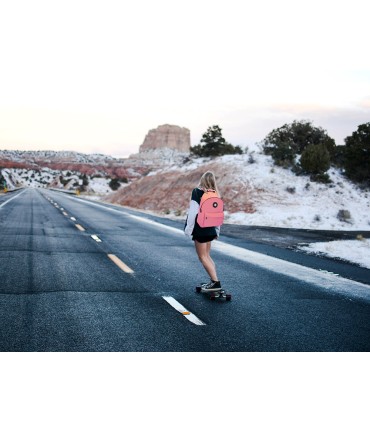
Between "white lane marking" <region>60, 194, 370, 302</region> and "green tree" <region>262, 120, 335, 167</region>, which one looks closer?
"white lane marking" <region>60, 194, 370, 302</region>

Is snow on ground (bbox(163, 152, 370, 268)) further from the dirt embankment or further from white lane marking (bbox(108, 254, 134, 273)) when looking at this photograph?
white lane marking (bbox(108, 254, 134, 273))

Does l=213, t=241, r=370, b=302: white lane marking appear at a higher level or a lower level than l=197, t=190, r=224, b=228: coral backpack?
lower

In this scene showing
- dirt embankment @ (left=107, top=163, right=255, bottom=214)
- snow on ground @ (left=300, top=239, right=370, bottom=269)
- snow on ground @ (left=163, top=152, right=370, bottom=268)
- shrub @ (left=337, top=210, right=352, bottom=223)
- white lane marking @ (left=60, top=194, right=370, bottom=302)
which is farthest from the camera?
dirt embankment @ (left=107, top=163, right=255, bottom=214)

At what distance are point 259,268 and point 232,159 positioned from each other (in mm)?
25739

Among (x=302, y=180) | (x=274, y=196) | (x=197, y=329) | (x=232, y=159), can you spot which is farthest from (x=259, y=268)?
(x=232, y=159)

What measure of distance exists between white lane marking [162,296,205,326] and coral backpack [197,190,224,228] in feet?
3.70

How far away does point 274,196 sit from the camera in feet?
89.9

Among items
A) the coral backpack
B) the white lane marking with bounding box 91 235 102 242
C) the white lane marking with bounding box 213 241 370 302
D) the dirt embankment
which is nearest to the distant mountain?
the dirt embankment

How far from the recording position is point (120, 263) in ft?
31.8

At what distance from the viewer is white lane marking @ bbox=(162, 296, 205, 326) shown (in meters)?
5.65

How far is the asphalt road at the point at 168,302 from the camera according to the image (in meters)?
4.92

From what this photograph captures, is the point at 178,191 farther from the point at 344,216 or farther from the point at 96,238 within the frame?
the point at 96,238

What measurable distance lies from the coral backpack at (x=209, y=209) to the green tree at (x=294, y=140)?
A: 26.6 meters
